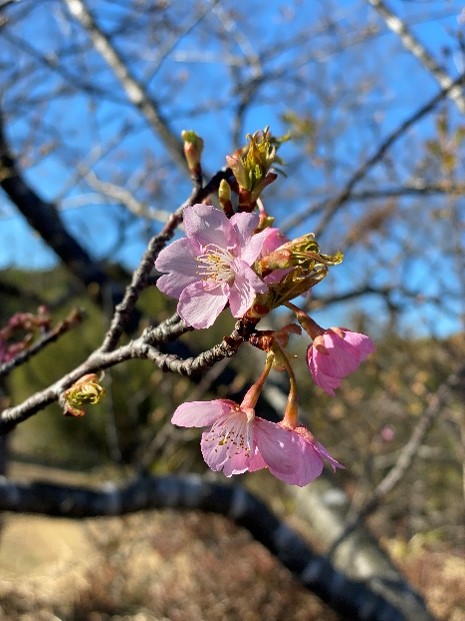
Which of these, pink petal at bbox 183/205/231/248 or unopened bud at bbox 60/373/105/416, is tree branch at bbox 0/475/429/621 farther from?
pink petal at bbox 183/205/231/248

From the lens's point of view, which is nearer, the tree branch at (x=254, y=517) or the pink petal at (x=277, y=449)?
the pink petal at (x=277, y=449)

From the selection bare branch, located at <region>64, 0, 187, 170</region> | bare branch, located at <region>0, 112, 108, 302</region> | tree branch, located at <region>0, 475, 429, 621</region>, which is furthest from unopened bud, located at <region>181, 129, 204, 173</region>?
bare branch, located at <region>64, 0, 187, 170</region>

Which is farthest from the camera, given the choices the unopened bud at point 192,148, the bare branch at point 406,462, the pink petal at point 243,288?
the bare branch at point 406,462

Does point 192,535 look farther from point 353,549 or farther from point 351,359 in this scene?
point 351,359

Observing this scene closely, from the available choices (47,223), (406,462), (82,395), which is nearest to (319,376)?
(82,395)

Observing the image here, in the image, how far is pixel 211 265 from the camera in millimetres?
795

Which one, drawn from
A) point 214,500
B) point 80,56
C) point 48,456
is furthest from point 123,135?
point 48,456

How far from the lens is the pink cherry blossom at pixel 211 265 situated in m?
0.70

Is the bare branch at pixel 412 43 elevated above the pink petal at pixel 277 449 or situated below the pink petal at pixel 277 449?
above

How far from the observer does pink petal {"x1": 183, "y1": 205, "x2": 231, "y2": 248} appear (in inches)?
29.7

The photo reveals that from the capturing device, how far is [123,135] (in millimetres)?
4203

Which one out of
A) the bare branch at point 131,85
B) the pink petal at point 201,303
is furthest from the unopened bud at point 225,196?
the bare branch at point 131,85

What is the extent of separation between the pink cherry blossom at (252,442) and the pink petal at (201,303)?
0.46 ft

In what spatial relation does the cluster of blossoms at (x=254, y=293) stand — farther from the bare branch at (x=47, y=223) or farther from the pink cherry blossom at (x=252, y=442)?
the bare branch at (x=47, y=223)
